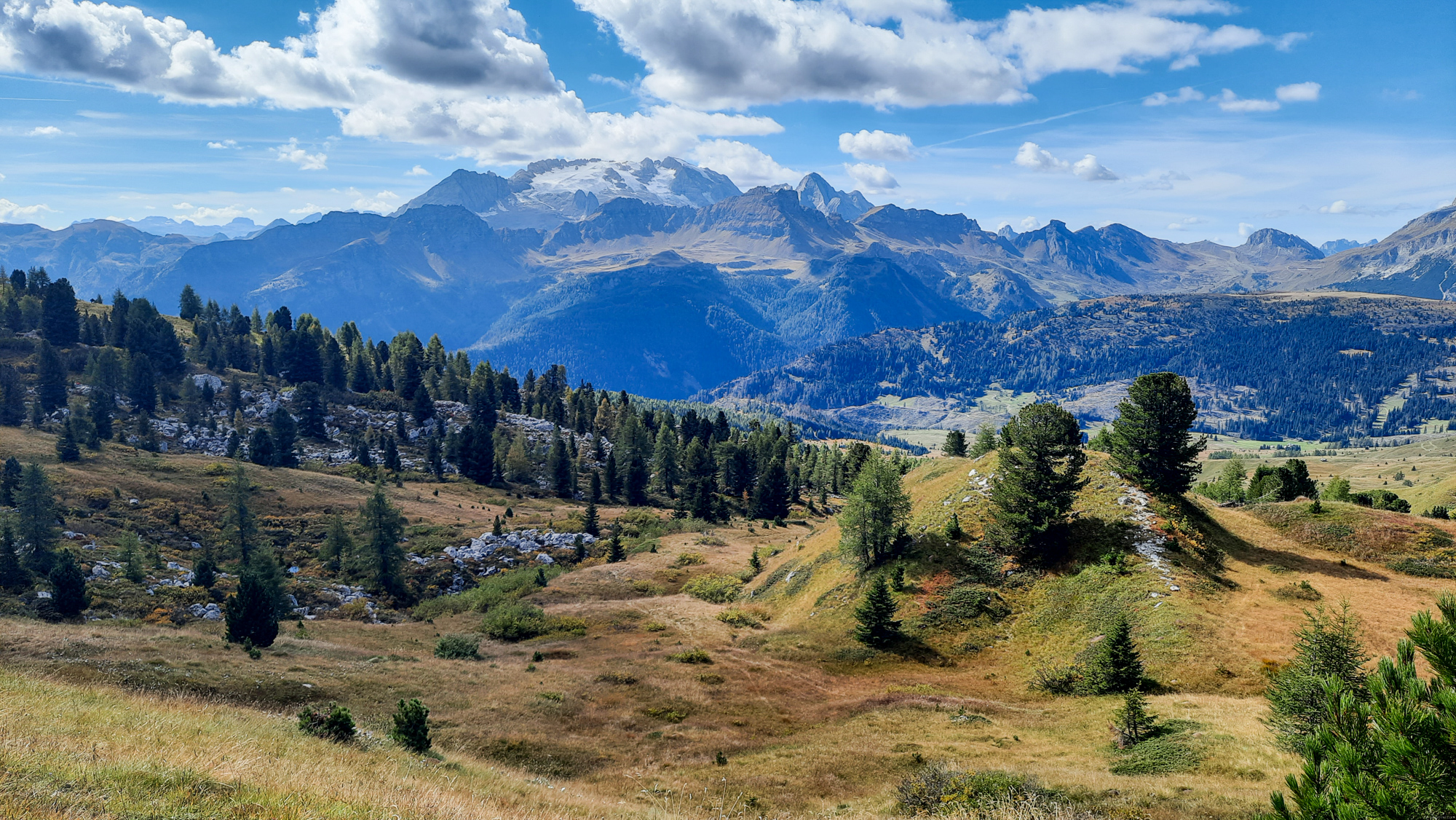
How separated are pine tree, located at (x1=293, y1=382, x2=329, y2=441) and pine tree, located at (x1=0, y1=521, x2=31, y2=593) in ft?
338

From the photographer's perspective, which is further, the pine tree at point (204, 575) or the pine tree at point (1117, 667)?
the pine tree at point (204, 575)

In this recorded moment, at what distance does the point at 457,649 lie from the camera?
166ft

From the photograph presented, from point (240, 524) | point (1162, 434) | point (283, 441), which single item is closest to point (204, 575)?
point (240, 524)

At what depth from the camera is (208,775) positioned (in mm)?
13391

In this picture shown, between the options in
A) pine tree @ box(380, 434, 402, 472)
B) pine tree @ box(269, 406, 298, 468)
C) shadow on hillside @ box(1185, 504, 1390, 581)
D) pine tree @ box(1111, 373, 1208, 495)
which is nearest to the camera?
shadow on hillside @ box(1185, 504, 1390, 581)

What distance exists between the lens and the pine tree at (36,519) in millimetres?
59594

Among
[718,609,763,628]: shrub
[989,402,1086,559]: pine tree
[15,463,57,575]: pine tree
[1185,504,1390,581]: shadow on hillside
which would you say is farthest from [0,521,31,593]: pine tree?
[1185,504,1390,581]: shadow on hillside

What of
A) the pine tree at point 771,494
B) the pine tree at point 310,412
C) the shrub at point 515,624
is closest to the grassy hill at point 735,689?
the shrub at point 515,624

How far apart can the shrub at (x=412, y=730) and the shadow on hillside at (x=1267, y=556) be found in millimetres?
61752

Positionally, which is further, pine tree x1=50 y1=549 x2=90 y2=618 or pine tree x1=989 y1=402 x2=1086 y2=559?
pine tree x1=989 y1=402 x2=1086 y2=559

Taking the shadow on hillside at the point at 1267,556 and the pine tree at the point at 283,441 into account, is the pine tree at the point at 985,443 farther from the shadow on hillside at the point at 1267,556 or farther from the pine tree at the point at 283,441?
the pine tree at the point at 283,441

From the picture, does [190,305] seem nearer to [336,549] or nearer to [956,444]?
[336,549]

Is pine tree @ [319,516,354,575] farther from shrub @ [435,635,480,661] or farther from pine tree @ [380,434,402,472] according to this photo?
pine tree @ [380,434,402,472]

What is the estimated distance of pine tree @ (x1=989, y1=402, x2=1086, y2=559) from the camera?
5434 centimetres
